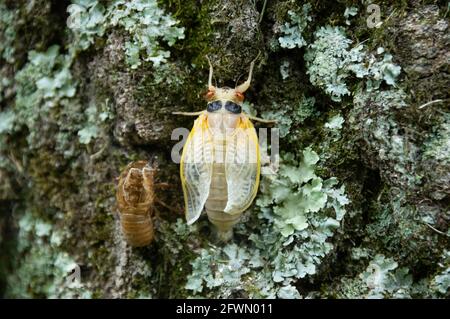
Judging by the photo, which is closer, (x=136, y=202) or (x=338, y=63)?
(x=338, y=63)

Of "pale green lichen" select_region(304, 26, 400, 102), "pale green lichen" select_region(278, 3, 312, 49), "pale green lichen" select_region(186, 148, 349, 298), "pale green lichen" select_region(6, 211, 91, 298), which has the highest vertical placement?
"pale green lichen" select_region(278, 3, 312, 49)

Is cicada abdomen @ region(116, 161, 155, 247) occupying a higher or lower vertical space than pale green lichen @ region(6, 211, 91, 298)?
higher

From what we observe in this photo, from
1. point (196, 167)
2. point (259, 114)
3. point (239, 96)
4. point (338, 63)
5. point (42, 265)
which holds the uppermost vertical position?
point (338, 63)

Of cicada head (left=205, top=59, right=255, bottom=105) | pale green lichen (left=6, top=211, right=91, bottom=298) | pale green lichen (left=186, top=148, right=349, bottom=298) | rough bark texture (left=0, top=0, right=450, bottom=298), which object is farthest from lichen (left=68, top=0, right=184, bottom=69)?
pale green lichen (left=6, top=211, right=91, bottom=298)

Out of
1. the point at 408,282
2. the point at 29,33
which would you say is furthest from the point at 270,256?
the point at 29,33

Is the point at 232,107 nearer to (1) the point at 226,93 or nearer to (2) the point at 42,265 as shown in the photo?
(1) the point at 226,93

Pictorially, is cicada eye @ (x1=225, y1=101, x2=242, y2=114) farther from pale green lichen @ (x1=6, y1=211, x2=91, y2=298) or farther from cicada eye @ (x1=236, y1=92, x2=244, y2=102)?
pale green lichen @ (x1=6, y1=211, x2=91, y2=298)

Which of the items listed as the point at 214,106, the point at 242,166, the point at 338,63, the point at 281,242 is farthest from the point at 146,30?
the point at 281,242
